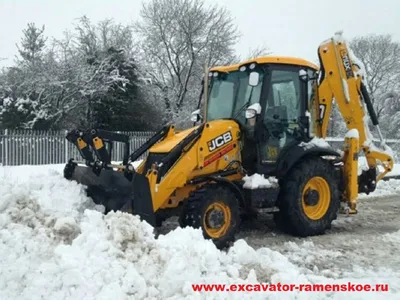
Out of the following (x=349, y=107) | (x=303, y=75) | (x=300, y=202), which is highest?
(x=303, y=75)

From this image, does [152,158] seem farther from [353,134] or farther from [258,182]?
[353,134]

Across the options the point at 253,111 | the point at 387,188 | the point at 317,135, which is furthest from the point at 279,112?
the point at 387,188

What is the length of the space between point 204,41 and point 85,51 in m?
7.06

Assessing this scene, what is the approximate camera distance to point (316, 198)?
6.86 metres

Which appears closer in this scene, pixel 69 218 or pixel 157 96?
pixel 69 218

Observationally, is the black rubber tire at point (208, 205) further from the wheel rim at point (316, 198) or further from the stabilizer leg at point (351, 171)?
the stabilizer leg at point (351, 171)

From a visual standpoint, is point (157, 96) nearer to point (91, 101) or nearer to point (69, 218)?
point (91, 101)

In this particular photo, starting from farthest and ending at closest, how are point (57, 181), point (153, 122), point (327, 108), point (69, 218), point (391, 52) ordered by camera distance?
point (391, 52), point (153, 122), point (327, 108), point (57, 181), point (69, 218)

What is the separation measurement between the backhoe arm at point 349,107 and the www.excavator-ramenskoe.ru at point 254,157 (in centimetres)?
2

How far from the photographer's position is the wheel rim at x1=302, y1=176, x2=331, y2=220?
6.78 meters

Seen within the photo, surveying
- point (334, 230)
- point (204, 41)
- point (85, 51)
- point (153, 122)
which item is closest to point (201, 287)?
point (334, 230)

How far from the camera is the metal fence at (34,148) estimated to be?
1546 cm

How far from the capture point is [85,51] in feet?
73.9

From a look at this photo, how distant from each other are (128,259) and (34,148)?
12.9 meters
